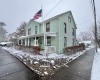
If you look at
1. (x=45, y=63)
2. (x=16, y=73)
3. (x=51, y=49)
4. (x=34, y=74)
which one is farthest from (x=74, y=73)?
(x=51, y=49)

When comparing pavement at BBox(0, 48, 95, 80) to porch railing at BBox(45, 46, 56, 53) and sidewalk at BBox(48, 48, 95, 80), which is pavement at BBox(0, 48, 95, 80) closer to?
sidewalk at BBox(48, 48, 95, 80)

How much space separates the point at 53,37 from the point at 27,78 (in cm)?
1170

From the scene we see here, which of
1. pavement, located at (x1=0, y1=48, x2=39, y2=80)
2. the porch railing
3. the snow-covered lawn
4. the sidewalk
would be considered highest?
the porch railing

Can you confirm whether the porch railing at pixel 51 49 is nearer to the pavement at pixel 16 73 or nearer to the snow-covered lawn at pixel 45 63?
the snow-covered lawn at pixel 45 63

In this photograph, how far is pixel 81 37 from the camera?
80875mm

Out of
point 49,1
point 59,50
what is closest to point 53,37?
point 59,50

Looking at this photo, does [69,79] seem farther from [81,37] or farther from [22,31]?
[81,37]

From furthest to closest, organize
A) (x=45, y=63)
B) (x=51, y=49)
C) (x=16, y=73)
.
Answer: (x=51, y=49)
(x=45, y=63)
(x=16, y=73)

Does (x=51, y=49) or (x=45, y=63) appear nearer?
(x=45, y=63)

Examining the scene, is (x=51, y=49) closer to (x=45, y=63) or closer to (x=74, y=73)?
(x=45, y=63)

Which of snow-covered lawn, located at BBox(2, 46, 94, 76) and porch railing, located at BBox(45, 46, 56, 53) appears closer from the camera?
snow-covered lawn, located at BBox(2, 46, 94, 76)

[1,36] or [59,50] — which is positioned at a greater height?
[1,36]

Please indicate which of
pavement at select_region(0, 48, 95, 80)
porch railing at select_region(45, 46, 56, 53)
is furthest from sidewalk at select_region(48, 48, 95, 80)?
porch railing at select_region(45, 46, 56, 53)

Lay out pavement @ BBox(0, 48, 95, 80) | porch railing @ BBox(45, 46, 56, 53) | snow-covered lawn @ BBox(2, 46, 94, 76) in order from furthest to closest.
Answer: porch railing @ BBox(45, 46, 56, 53)
snow-covered lawn @ BBox(2, 46, 94, 76)
pavement @ BBox(0, 48, 95, 80)
